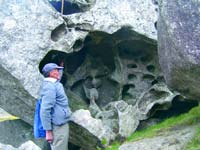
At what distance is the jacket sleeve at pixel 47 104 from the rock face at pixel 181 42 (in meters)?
1.69


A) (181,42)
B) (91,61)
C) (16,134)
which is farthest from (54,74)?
(16,134)

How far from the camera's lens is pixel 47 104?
643 centimetres

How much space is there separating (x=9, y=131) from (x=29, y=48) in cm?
224

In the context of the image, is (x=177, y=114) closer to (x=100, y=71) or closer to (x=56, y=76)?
(x=100, y=71)

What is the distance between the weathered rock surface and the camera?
6.44m

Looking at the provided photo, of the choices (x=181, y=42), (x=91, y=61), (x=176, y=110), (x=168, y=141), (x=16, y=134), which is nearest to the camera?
(x=181, y=42)

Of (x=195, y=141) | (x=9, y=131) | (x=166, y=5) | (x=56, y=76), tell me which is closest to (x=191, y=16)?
(x=166, y=5)

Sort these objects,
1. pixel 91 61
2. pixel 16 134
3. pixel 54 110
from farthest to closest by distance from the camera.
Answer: pixel 16 134 < pixel 91 61 < pixel 54 110

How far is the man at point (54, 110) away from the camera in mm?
6457

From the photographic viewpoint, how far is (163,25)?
20.3 ft

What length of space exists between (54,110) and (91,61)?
241cm

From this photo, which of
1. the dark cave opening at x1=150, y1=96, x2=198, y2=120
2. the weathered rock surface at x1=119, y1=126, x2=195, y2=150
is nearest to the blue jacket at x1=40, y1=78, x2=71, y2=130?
the weathered rock surface at x1=119, y1=126, x2=195, y2=150

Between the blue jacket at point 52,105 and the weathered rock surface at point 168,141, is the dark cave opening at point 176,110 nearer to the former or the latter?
the weathered rock surface at point 168,141

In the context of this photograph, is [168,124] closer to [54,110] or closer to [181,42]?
[54,110]
